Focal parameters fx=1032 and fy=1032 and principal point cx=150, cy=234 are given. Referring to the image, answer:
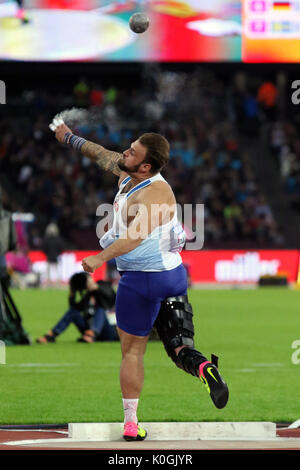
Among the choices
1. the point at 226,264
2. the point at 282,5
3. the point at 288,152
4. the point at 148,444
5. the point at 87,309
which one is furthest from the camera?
the point at 288,152

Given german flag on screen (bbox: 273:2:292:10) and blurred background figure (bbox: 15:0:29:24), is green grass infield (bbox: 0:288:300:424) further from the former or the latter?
german flag on screen (bbox: 273:2:292:10)

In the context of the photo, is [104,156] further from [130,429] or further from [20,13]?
[20,13]

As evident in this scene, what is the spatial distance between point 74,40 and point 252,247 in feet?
28.4

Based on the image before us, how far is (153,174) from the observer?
25.9 ft

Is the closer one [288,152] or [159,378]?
[159,378]

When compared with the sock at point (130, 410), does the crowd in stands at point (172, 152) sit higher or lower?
higher

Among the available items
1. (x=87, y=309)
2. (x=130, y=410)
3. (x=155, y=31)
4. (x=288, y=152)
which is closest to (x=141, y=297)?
(x=130, y=410)

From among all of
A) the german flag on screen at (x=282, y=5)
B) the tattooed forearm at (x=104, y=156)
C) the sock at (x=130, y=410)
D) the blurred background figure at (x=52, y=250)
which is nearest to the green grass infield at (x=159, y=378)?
the sock at (x=130, y=410)

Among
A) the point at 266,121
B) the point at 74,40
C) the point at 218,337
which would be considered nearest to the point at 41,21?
the point at 74,40

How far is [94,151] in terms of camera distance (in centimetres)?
855

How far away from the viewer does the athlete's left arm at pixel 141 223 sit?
747 cm

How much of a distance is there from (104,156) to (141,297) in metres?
1.34

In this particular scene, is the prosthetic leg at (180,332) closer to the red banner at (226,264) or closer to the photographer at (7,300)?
the photographer at (7,300)

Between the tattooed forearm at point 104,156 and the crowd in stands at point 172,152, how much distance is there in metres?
23.8
